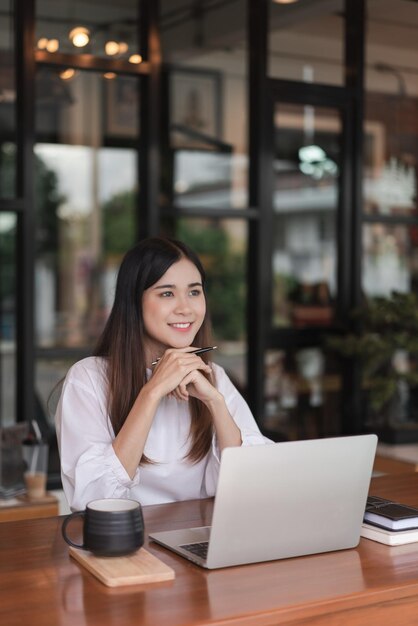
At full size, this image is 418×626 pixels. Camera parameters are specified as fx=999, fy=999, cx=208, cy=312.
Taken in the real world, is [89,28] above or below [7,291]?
above

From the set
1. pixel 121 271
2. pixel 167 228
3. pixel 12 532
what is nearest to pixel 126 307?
pixel 121 271

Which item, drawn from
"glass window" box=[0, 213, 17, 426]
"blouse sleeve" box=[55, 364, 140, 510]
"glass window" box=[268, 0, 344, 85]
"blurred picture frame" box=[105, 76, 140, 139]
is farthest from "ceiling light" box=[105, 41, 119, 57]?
"glass window" box=[0, 213, 17, 426]

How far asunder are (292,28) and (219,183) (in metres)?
1.52

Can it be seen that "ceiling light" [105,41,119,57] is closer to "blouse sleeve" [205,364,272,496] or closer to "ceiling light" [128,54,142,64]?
"ceiling light" [128,54,142,64]

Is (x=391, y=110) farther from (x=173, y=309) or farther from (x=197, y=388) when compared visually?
(x=197, y=388)

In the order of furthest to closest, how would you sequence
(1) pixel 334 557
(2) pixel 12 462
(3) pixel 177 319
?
(2) pixel 12 462, (3) pixel 177 319, (1) pixel 334 557

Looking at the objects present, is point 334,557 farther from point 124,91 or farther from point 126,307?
point 124,91

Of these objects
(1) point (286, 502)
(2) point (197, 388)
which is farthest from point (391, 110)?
(1) point (286, 502)

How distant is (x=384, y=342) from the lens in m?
5.12

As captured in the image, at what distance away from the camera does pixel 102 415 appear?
2.57 m

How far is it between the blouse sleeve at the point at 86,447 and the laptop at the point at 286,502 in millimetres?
409

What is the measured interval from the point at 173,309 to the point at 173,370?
27cm

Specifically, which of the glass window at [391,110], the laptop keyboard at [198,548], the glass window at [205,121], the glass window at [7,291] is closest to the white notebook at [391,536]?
the laptop keyboard at [198,548]

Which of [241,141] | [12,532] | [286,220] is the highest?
[241,141]
